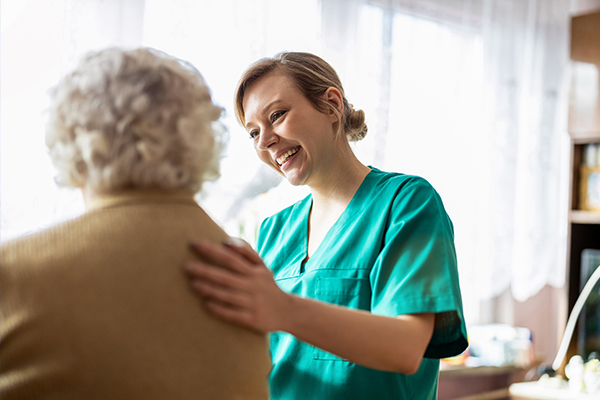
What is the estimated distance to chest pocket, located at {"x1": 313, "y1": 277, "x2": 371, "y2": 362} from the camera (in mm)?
1108

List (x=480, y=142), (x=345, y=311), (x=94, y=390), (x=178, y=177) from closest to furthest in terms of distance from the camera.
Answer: (x=94, y=390), (x=178, y=177), (x=345, y=311), (x=480, y=142)

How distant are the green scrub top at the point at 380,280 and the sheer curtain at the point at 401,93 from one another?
0.78 m

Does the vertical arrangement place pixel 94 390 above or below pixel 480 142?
below

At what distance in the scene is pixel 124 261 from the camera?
0.62m

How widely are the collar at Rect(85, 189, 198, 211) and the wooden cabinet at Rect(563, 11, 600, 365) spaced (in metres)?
2.62

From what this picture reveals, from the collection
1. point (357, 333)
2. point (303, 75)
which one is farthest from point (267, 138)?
point (357, 333)

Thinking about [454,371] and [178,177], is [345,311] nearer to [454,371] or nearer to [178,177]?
[178,177]

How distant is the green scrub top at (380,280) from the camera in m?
0.99

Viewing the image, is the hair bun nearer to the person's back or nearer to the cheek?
the cheek

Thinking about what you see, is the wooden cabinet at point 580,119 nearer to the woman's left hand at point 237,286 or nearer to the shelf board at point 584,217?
the shelf board at point 584,217

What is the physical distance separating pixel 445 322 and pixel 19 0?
1.38m

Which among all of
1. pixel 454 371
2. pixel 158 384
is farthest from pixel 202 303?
pixel 454 371

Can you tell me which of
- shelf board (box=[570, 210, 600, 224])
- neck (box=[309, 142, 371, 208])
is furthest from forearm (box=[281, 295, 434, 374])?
shelf board (box=[570, 210, 600, 224])

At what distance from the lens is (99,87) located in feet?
2.21
